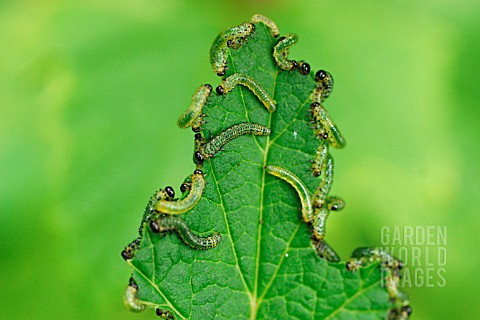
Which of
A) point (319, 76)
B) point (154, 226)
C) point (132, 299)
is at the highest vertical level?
point (319, 76)

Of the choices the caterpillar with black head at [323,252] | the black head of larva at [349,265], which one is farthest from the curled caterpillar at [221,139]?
the black head of larva at [349,265]

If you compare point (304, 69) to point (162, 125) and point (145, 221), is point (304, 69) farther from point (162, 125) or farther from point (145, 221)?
point (162, 125)

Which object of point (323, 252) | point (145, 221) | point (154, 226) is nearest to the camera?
point (154, 226)

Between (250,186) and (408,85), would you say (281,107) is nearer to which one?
(250,186)

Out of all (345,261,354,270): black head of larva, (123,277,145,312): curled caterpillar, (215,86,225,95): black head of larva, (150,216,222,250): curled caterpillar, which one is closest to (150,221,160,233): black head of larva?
(150,216,222,250): curled caterpillar

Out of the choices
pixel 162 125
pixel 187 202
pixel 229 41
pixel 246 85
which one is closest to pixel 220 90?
pixel 246 85

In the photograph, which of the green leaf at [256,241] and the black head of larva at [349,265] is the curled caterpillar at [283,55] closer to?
the green leaf at [256,241]

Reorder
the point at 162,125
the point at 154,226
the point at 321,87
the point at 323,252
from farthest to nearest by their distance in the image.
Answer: the point at 162,125 < the point at 321,87 < the point at 323,252 < the point at 154,226

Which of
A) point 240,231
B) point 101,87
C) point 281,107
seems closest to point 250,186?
point 240,231
